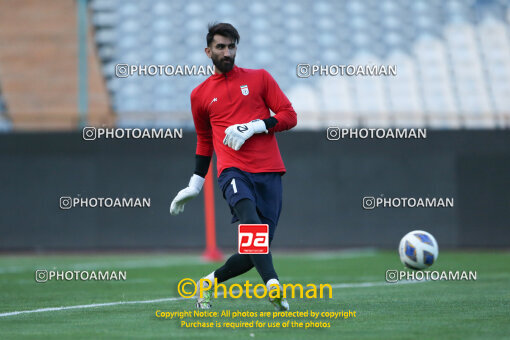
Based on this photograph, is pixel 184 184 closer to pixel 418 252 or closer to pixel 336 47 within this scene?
pixel 418 252

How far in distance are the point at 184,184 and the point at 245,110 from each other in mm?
11289

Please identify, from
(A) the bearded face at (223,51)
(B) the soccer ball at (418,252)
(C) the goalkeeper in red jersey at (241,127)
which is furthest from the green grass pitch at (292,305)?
(A) the bearded face at (223,51)

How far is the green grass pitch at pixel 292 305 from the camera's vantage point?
5418mm

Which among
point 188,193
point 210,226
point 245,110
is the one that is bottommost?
point 188,193

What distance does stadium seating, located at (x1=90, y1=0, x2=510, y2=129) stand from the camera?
30.7 metres

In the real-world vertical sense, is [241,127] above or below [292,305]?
above

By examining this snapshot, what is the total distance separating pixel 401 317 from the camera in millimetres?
6195

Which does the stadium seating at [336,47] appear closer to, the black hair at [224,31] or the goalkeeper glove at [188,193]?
the goalkeeper glove at [188,193]

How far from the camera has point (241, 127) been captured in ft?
21.0

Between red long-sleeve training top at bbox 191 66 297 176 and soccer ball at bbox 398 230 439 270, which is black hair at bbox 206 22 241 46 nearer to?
red long-sleeve training top at bbox 191 66 297 176

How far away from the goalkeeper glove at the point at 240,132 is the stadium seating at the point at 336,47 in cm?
2338

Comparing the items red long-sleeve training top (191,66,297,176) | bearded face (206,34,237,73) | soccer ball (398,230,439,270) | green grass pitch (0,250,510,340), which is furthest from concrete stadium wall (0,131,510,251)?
bearded face (206,34,237,73)

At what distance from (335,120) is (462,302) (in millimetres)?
12343

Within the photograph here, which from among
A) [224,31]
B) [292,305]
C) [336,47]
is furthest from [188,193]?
[336,47]
